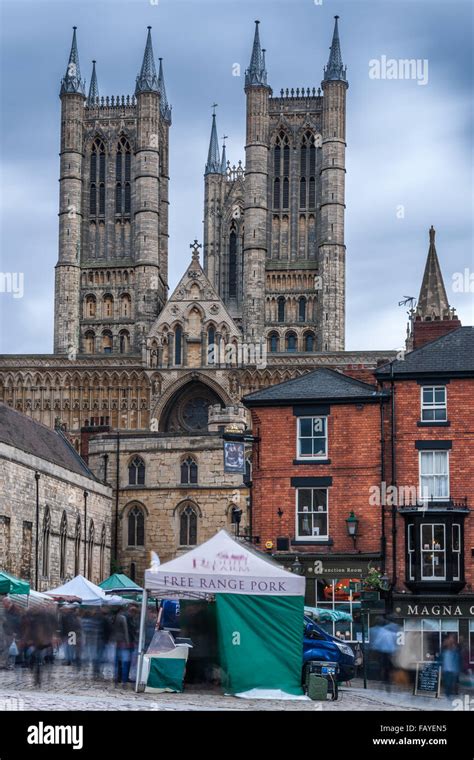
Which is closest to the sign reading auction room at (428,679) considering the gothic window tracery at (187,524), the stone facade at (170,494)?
the stone facade at (170,494)

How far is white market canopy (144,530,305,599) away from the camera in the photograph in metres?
26.8

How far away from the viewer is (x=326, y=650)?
1225 inches

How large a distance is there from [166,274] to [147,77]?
47.0 ft

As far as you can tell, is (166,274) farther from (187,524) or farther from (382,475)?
(382,475)

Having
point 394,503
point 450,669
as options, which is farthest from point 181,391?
point 450,669

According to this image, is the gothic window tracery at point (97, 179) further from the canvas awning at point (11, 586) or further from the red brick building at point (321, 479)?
the canvas awning at point (11, 586)

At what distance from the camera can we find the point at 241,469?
4316cm

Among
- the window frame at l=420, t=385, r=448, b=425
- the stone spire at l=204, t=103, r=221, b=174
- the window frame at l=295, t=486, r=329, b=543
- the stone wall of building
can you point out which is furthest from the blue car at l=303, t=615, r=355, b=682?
the stone spire at l=204, t=103, r=221, b=174

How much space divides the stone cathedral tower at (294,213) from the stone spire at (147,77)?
674 cm

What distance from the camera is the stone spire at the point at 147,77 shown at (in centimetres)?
11044

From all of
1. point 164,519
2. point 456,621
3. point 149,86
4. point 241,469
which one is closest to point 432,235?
point 164,519

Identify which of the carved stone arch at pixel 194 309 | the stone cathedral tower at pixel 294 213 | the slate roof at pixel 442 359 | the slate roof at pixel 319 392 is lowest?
the slate roof at pixel 319 392

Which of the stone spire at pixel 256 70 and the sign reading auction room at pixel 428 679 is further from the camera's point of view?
the stone spire at pixel 256 70
